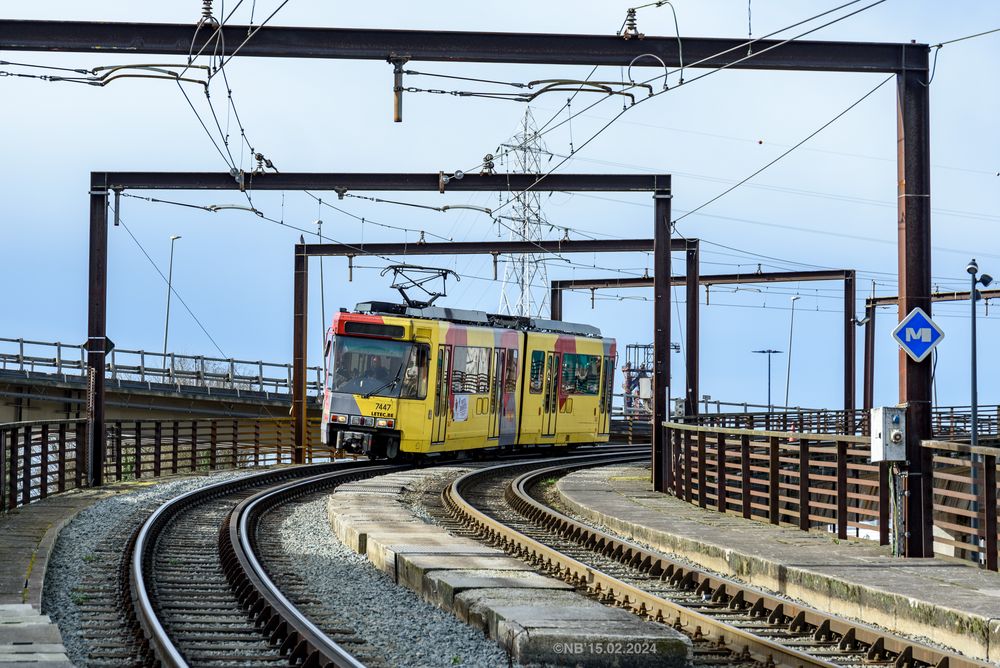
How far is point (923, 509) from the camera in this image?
1373 centimetres

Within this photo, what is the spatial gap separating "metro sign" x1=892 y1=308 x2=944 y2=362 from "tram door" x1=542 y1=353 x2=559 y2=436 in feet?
63.6

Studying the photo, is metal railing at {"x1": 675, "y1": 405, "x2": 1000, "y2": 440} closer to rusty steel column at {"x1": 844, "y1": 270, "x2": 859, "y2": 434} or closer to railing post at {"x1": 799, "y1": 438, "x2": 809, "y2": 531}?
rusty steel column at {"x1": 844, "y1": 270, "x2": 859, "y2": 434}

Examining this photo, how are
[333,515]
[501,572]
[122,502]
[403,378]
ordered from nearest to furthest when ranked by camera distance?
[501,572]
[333,515]
[122,502]
[403,378]

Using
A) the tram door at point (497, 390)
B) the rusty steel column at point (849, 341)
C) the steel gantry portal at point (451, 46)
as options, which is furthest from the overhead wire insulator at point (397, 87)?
the rusty steel column at point (849, 341)

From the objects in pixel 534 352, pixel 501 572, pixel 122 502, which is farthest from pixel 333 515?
pixel 534 352

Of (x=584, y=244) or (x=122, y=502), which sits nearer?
(x=122, y=502)

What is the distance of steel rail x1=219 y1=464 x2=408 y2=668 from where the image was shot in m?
8.86

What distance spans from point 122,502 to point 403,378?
8062 mm

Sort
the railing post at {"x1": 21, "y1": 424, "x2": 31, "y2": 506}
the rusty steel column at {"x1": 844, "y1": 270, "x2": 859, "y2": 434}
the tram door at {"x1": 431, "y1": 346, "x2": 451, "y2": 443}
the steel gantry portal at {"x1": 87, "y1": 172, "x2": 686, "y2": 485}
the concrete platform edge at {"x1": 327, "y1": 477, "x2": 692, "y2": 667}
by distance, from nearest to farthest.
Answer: the concrete platform edge at {"x1": 327, "y1": 477, "x2": 692, "y2": 667} → the railing post at {"x1": 21, "y1": 424, "x2": 31, "y2": 506} → the steel gantry portal at {"x1": 87, "y1": 172, "x2": 686, "y2": 485} → the tram door at {"x1": 431, "y1": 346, "x2": 451, "y2": 443} → the rusty steel column at {"x1": 844, "y1": 270, "x2": 859, "y2": 434}

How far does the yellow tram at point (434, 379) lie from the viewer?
92.0 ft

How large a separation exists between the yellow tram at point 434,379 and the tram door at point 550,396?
0.05m

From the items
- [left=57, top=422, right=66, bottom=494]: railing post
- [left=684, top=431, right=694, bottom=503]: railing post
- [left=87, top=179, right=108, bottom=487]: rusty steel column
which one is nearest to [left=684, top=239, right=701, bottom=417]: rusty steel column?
[left=684, top=431, right=694, bottom=503]: railing post

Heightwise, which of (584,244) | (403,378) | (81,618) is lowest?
(81,618)

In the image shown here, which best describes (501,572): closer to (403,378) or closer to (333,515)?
(333,515)
